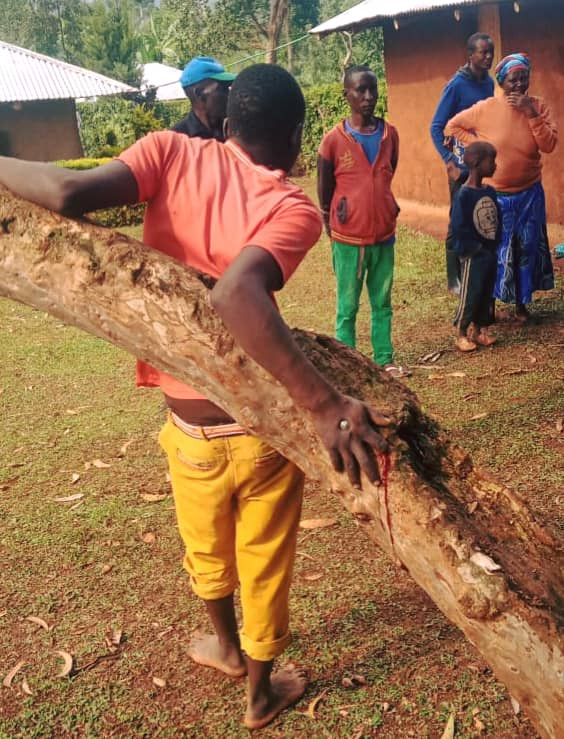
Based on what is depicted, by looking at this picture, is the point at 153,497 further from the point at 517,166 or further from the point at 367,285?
the point at 517,166

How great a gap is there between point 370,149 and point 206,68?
135 cm

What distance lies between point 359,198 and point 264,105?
11.8ft

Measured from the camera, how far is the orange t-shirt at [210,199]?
1.93m

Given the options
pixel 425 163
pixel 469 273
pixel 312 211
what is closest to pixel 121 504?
pixel 312 211

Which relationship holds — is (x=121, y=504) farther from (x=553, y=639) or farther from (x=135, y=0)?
(x=135, y=0)

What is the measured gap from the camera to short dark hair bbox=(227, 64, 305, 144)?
1.97 metres

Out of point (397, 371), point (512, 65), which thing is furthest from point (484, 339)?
point (512, 65)

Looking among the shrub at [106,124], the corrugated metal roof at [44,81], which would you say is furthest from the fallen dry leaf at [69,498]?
the corrugated metal roof at [44,81]

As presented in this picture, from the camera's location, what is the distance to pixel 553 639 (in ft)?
5.58

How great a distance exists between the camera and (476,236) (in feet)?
19.7

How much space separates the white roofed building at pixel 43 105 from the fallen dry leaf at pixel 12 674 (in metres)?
23.6

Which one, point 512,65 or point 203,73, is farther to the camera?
point 512,65

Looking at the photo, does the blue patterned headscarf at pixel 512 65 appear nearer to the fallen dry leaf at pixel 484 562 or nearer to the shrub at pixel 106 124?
the fallen dry leaf at pixel 484 562

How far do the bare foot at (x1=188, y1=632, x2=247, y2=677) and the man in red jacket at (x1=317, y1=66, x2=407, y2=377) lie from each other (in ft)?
10.00
